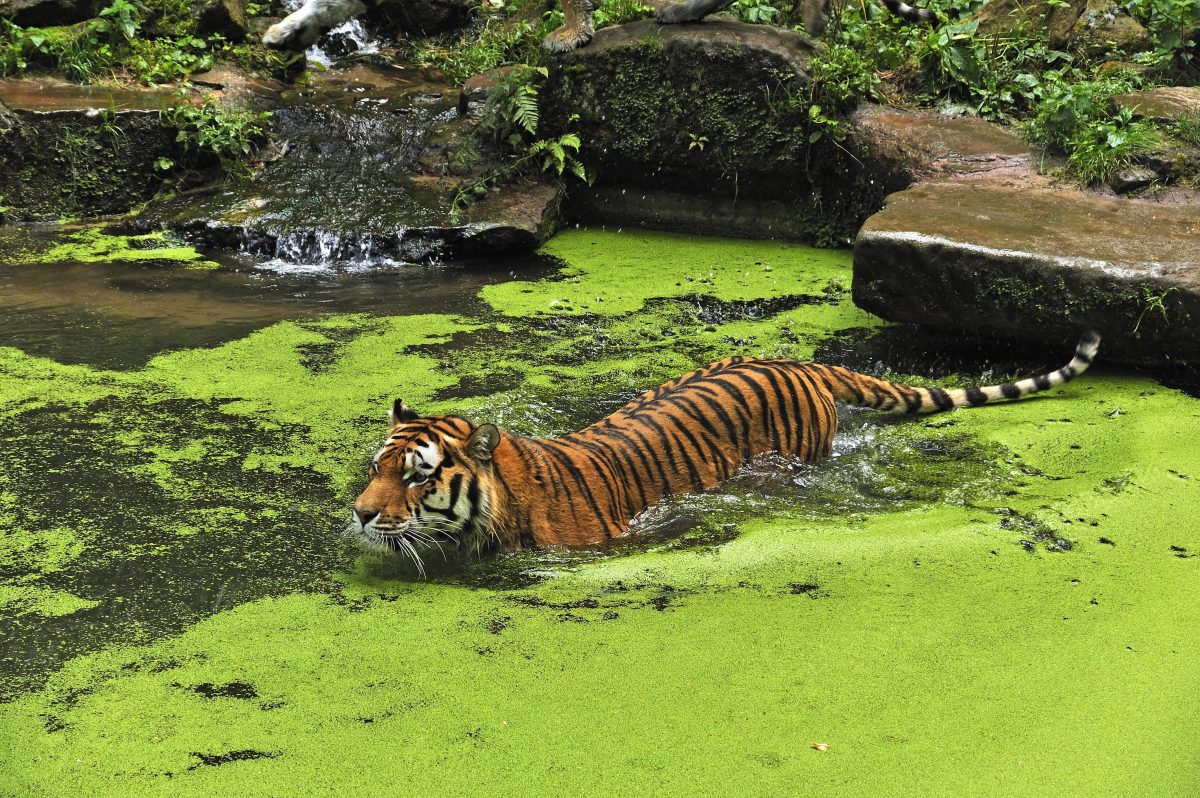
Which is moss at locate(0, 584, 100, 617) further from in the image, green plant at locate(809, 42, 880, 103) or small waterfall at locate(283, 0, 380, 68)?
small waterfall at locate(283, 0, 380, 68)

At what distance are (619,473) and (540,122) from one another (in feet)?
16.6

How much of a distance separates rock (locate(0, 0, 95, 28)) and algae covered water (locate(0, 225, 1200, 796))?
5001 mm

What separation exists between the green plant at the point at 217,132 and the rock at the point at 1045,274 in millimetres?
5102

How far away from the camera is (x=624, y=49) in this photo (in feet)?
25.6

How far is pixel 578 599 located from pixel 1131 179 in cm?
444

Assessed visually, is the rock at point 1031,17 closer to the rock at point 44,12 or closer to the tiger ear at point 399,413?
the tiger ear at point 399,413

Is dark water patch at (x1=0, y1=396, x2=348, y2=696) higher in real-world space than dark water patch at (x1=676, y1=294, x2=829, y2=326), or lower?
lower

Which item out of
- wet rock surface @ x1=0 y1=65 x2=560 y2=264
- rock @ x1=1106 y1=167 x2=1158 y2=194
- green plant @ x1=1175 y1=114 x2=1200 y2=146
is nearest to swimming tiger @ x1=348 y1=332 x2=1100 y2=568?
rock @ x1=1106 y1=167 x2=1158 y2=194

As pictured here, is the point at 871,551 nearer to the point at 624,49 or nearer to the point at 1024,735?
the point at 1024,735

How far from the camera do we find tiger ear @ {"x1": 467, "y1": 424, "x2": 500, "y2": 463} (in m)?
3.21

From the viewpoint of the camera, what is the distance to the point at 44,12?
360 inches

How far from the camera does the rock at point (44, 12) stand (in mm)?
9008

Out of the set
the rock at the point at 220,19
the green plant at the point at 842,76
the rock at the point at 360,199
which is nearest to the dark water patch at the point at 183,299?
the rock at the point at 360,199

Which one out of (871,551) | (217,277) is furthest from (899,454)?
(217,277)
